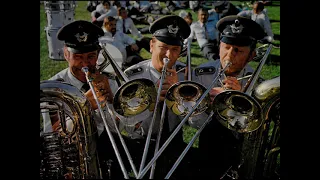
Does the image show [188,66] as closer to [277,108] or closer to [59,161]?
[277,108]

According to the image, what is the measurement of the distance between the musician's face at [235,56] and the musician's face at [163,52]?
471mm

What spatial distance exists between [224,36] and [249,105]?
1.08 metres

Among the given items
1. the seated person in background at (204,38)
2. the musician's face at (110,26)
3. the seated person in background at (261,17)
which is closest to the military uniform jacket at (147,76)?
the musician's face at (110,26)

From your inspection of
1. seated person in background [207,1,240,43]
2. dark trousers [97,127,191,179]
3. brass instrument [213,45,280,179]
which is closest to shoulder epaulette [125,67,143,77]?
dark trousers [97,127,191,179]

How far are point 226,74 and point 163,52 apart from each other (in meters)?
0.70

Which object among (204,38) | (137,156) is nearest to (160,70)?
(137,156)

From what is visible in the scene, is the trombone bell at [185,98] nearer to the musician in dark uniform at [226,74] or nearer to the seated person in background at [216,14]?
the musician in dark uniform at [226,74]

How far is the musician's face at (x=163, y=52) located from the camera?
11.4 feet

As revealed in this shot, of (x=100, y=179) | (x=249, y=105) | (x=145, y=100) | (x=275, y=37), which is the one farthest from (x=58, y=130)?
(x=275, y=37)

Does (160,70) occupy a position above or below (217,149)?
above

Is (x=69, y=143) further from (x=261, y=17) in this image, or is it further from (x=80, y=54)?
(x=261, y=17)

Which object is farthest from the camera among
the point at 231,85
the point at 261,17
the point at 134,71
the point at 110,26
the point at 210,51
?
the point at 261,17

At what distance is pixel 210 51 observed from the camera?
9.02m
